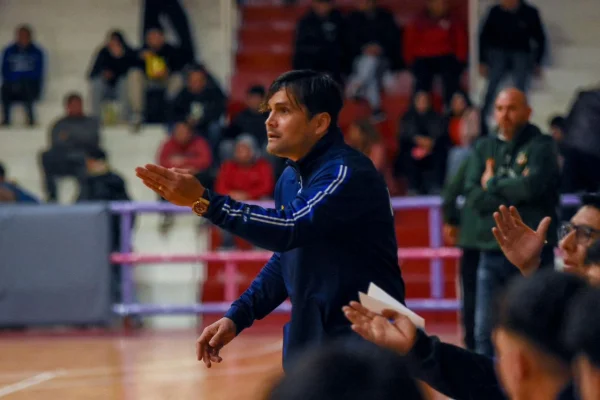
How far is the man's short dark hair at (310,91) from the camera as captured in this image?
4.71m

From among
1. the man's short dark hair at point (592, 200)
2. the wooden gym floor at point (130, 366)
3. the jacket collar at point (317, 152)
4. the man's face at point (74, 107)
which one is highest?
the man's face at point (74, 107)

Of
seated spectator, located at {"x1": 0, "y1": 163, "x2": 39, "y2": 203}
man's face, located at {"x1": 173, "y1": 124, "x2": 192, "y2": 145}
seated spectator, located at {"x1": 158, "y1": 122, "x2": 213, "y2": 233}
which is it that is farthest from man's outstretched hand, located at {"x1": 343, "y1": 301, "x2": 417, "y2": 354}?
man's face, located at {"x1": 173, "y1": 124, "x2": 192, "y2": 145}

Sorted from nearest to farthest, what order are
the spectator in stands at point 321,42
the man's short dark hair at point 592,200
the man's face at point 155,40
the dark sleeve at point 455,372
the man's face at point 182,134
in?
the dark sleeve at point 455,372 → the man's short dark hair at point 592,200 → the man's face at point 182,134 → the spectator in stands at point 321,42 → the man's face at point 155,40

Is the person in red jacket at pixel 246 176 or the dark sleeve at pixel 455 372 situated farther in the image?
the person in red jacket at pixel 246 176

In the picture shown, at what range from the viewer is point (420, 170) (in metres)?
14.8

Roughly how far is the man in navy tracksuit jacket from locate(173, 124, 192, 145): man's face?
409 inches

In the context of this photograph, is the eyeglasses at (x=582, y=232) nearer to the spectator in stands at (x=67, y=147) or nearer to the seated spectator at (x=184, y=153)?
the seated spectator at (x=184, y=153)

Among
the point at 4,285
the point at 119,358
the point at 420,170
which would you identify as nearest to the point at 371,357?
the point at 119,358

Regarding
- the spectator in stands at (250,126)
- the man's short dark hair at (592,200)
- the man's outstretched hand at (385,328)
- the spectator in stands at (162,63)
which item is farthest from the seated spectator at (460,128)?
the man's outstretched hand at (385,328)

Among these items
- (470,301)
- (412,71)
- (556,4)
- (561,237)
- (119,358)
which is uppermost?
(556,4)

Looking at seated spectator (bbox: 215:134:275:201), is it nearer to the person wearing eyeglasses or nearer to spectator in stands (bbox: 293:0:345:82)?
spectator in stands (bbox: 293:0:345:82)

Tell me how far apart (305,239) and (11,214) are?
31.4ft

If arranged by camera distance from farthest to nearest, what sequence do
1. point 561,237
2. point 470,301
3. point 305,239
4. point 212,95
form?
point 212,95 → point 470,301 → point 561,237 → point 305,239

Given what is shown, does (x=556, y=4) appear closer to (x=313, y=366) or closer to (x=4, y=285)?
(x=4, y=285)
